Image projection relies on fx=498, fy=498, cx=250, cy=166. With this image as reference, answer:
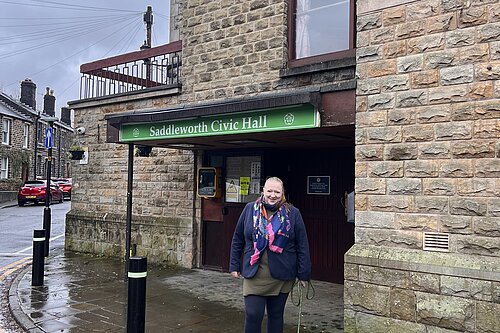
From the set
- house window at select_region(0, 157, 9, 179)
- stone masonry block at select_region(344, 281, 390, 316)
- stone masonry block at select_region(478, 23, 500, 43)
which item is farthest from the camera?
house window at select_region(0, 157, 9, 179)

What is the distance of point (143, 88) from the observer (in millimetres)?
10898

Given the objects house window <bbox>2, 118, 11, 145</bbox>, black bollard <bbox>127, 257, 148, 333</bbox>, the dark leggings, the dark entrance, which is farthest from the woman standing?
house window <bbox>2, 118, 11, 145</bbox>

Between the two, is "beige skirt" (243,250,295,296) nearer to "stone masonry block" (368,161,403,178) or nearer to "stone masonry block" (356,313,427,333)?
"stone masonry block" (356,313,427,333)

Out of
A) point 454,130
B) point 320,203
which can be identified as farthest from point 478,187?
point 320,203

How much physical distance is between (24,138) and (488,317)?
A: 130 feet

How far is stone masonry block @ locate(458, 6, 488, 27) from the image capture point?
474 cm

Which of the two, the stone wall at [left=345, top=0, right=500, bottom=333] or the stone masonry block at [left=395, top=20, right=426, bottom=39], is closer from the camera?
the stone wall at [left=345, top=0, right=500, bottom=333]

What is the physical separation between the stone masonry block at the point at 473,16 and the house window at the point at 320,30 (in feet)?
7.52

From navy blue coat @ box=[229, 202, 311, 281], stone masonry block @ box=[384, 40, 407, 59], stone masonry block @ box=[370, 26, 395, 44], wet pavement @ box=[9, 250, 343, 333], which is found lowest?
wet pavement @ box=[9, 250, 343, 333]

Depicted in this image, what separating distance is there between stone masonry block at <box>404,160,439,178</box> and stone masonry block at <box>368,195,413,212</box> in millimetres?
252

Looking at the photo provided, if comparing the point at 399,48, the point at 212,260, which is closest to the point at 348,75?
the point at 399,48

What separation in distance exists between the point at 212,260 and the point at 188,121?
3758 mm

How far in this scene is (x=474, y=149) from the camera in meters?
4.71

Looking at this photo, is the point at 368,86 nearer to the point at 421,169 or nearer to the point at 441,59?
the point at 441,59
